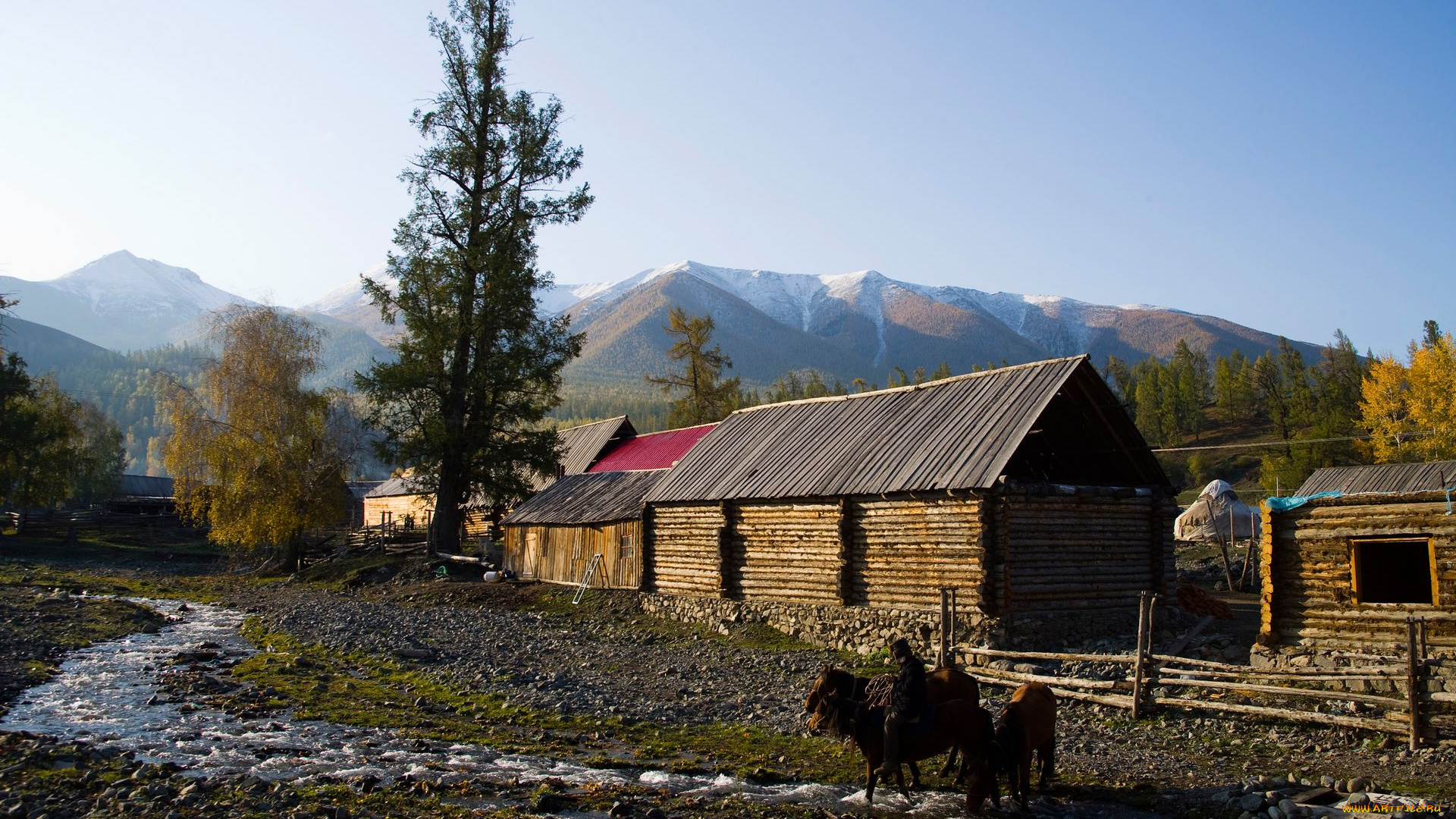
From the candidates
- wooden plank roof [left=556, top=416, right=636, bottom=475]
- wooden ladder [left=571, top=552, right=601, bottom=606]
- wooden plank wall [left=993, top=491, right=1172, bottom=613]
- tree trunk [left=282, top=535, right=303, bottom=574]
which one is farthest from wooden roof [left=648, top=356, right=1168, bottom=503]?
tree trunk [left=282, top=535, right=303, bottom=574]

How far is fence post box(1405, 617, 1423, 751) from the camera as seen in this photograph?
11375 millimetres

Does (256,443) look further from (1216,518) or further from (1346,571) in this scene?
(1216,518)

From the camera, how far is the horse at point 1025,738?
9891 millimetres

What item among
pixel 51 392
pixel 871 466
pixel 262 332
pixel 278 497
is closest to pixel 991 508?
pixel 871 466

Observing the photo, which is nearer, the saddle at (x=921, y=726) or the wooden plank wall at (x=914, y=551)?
the saddle at (x=921, y=726)

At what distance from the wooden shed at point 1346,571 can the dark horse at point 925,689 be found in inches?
303

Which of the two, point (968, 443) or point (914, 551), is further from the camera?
point (968, 443)

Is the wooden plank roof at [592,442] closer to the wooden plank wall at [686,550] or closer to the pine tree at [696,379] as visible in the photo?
the pine tree at [696,379]

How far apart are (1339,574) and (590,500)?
2475 cm

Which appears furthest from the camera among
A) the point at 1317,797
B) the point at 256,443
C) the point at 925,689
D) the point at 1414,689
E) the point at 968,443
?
the point at 256,443

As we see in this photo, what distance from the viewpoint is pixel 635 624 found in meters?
25.9

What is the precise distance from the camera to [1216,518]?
42031 millimetres

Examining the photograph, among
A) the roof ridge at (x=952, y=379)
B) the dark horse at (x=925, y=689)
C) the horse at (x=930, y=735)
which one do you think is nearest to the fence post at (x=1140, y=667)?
the dark horse at (x=925, y=689)

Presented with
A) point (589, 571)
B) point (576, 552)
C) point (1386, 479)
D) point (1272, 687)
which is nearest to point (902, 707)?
point (1272, 687)
